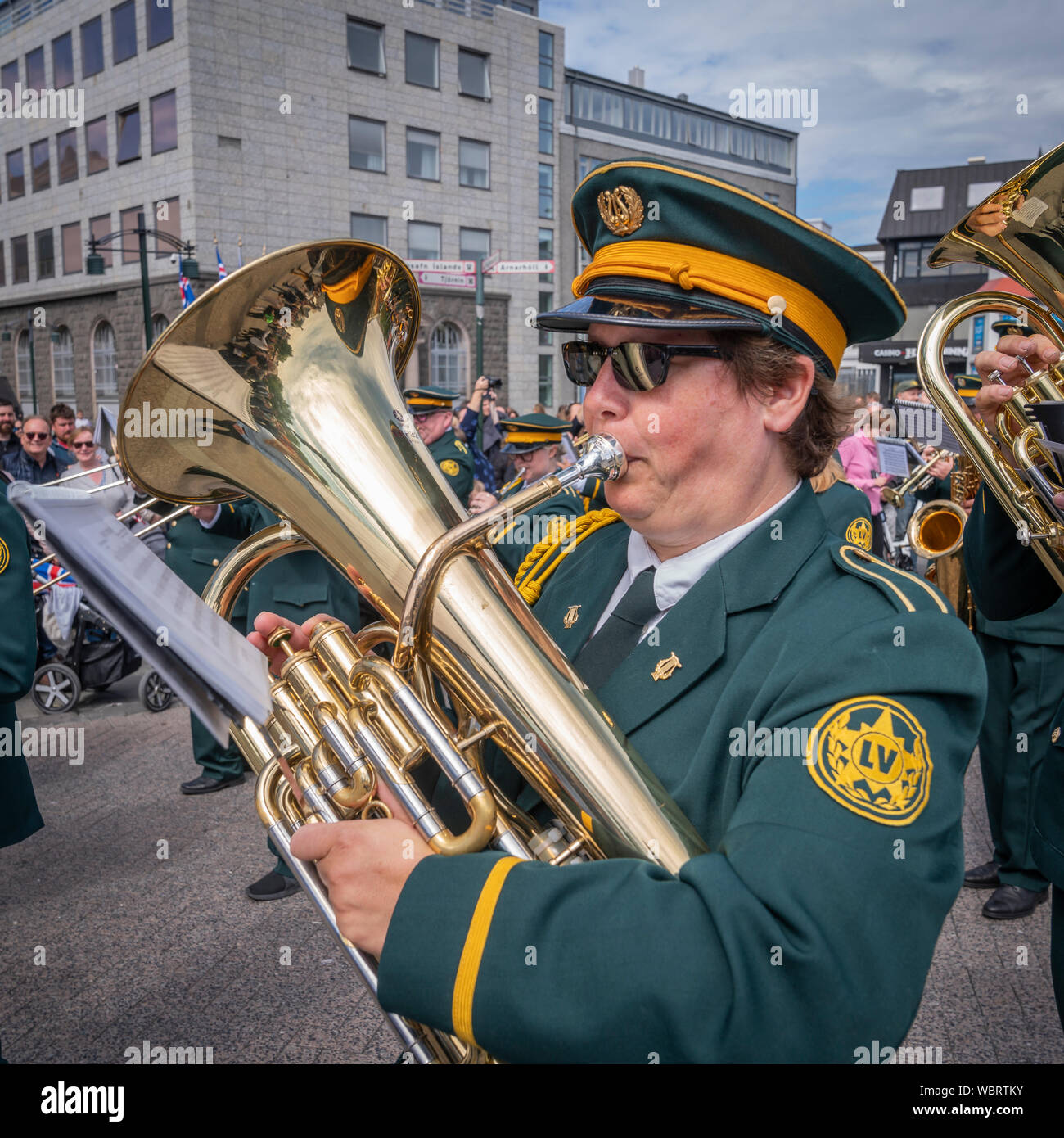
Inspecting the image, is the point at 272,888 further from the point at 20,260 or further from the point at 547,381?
the point at 20,260

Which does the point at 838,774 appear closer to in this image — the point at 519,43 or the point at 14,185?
the point at 519,43

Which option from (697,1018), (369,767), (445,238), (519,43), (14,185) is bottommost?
(697,1018)

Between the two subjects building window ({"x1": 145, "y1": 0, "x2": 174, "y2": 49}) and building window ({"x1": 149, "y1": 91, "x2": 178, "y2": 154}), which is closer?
building window ({"x1": 145, "y1": 0, "x2": 174, "y2": 49})

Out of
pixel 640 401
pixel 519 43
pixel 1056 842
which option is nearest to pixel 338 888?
pixel 640 401

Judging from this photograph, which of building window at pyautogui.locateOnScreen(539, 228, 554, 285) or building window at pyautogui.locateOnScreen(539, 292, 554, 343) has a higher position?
building window at pyautogui.locateOnScreen(539, 228, 554, 285)

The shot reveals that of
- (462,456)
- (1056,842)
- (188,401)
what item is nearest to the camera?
(188,401)

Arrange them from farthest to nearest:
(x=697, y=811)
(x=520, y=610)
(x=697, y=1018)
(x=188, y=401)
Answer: (x=188, y=401)
(x=520, y=610)
(x=697, y=811)
(x=697, y=1018)

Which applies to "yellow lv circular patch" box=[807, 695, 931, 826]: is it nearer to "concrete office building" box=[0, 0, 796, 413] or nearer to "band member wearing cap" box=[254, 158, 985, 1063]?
"band member wearing cap" box=[254, 158, 985, 1063]

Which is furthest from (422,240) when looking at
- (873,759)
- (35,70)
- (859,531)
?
(873,759)

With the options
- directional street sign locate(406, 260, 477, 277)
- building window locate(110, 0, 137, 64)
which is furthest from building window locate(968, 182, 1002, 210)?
building window locate(110, 0, 137, 64)

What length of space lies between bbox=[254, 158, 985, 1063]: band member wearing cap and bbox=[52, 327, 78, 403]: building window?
3348 cm

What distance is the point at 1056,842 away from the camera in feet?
6.44

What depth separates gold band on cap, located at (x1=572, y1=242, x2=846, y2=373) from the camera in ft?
4.41

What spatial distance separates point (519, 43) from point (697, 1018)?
114 ft
